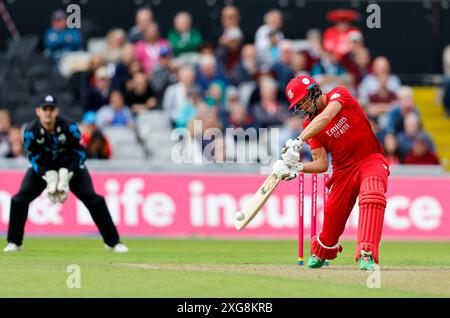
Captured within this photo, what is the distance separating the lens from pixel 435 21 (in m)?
27.2

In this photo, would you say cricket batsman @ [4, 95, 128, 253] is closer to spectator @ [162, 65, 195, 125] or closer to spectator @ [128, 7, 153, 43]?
spectator @ [162, 65, 195, 125]

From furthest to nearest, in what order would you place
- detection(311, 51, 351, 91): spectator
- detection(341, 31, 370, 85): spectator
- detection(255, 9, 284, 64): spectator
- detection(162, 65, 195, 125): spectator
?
detection(341, 31, 370, 85): spectator → detection(255, 9, 284, 64): spectator → detection(311, 51, 351, 91): spectator → detection(162, 65, 195, 125): spectator

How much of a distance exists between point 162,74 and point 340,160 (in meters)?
11.5

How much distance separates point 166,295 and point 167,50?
46.5 ft

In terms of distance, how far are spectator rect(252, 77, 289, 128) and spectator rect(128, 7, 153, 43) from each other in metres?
2.75

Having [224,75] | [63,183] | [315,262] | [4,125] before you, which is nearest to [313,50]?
[224,75]

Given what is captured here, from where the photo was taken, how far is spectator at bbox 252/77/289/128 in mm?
23781

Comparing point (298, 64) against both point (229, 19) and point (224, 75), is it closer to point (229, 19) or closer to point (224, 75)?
point (224, 75)

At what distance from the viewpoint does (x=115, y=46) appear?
25188 mm

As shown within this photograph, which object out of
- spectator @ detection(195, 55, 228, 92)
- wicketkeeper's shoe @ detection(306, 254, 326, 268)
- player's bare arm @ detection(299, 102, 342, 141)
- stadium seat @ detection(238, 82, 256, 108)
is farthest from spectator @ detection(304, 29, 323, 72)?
player's bare arm @ detection(299, 102, 342, 141)

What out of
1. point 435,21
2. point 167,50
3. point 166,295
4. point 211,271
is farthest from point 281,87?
point 166,295

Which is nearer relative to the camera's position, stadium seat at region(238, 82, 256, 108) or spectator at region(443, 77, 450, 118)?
stadium seat at region(238, 82, 256, 108)
